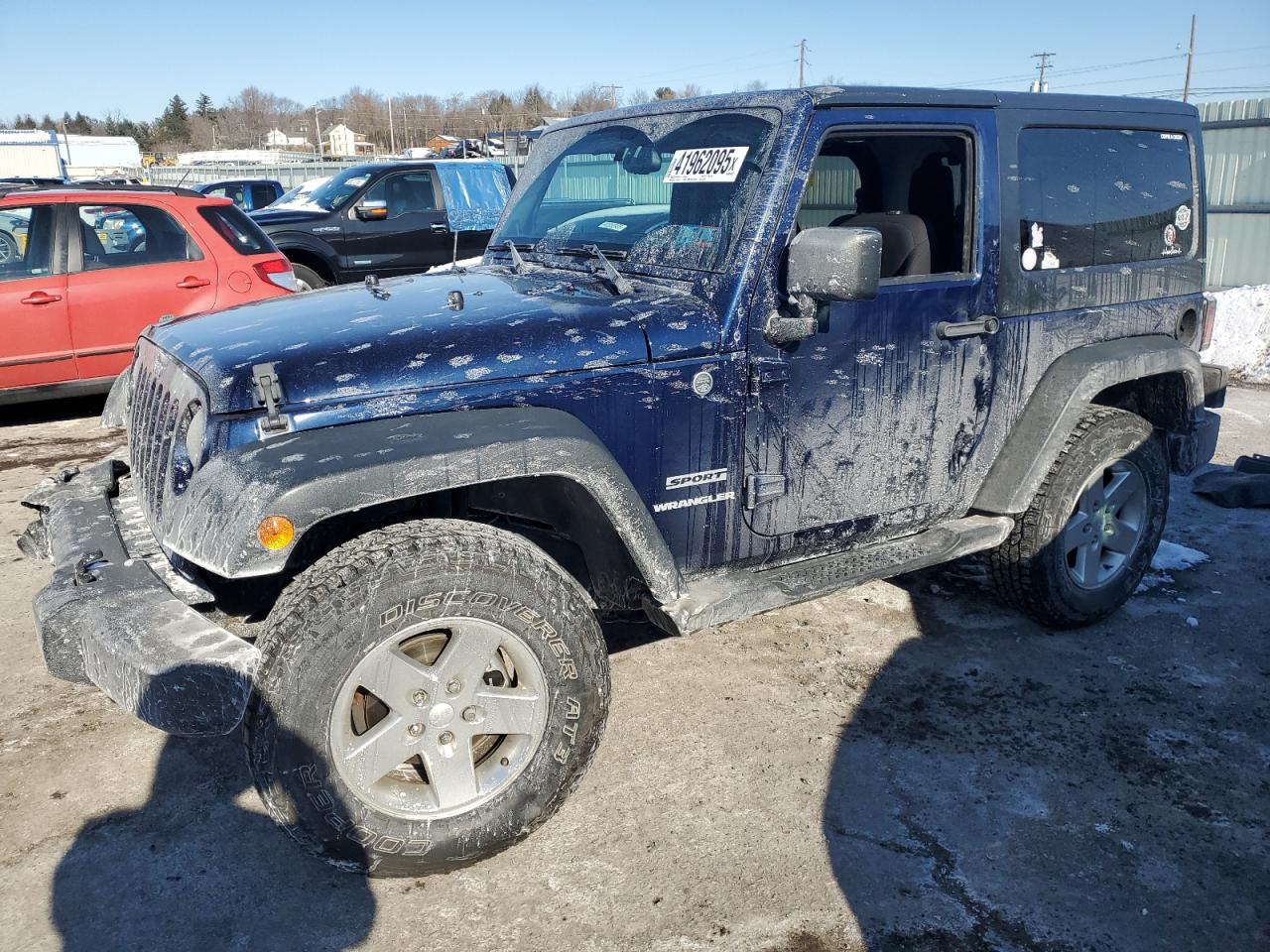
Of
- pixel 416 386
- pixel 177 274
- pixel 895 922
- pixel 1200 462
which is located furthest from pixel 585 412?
pixel 177 274

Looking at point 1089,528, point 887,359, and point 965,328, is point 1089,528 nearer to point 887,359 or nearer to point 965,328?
point 965,328

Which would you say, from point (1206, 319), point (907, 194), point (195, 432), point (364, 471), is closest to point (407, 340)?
point (364, 471)

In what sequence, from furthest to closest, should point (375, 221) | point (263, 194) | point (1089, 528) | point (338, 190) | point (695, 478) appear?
point (263, 194) < point (338, 190) < point (375, 221) < point (1089, 528) < point (695, 478)

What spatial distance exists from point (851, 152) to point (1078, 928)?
2.62 m

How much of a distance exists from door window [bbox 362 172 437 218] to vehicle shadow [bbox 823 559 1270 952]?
9233 millimetres

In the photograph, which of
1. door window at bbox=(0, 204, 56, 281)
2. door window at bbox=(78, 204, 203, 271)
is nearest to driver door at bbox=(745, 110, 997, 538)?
door window at bbox=(78, 204, 203, 271)

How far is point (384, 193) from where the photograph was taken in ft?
38.8

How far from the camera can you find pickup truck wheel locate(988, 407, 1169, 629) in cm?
395

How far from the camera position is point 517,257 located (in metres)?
3.73

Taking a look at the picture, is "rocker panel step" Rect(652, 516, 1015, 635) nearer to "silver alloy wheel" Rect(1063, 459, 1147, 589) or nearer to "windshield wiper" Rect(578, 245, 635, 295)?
"silver alloy wheel" Rect(1063, 459, 1147, 589)

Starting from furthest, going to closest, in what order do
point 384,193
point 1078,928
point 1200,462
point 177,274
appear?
point 384,193 → point 177,274 → point 1200,462 → point 1078,928

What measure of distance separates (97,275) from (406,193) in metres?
5.07

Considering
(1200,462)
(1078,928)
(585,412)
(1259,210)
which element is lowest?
(1078,928)

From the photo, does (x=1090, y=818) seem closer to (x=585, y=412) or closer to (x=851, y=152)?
(x=585, y=412)
